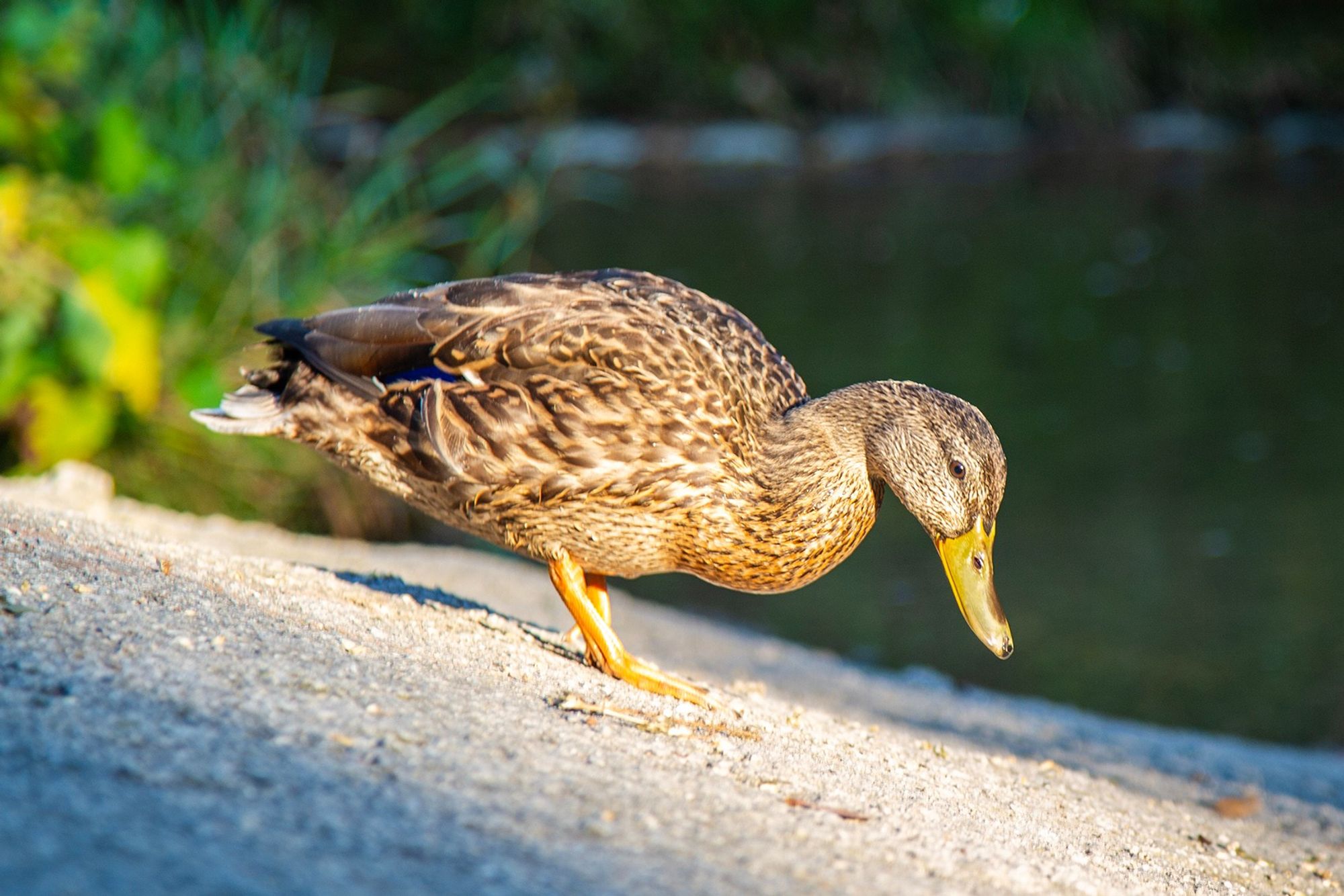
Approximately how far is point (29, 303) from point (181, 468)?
1.02 m

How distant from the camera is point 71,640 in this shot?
2398 millimetres

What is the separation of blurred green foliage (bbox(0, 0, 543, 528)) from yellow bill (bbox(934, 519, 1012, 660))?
3.53 meters

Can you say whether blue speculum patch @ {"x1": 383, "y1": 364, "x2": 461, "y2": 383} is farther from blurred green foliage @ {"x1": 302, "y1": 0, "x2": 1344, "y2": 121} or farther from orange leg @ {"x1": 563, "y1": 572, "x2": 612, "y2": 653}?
blurred green foliage @ {"x1": 302, "y1": 0, "x2": 1344, "y2": 121}

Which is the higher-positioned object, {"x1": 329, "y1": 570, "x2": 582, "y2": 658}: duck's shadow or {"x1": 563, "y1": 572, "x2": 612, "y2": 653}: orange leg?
{"x1": 563, "y1": 572, "x2": 612, "y2": 653}: orange leg

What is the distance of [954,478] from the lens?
3.24 m

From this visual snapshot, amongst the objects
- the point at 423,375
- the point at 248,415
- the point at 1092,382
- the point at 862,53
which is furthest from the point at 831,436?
the point at 862,53

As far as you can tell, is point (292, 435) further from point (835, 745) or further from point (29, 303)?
point (29, 303)

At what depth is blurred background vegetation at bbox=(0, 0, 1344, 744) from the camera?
231 inches

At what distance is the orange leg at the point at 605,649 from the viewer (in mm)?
3174

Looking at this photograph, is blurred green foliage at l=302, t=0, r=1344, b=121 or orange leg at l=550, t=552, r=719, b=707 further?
blurred green foliage at l=302, t=0, r=1344, b=121

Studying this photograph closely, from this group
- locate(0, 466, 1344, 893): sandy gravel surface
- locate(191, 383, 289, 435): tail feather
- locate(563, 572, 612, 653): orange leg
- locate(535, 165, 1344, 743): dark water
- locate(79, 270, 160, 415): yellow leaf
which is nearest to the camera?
locate(0, 466, 1344, 893): sandy gravel surface

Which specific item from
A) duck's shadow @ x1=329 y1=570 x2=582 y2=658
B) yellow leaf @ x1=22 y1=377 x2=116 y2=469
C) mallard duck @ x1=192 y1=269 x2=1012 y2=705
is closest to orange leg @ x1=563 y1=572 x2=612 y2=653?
duck's shadow @ x1=329 y1=570 x2=582 y2=658

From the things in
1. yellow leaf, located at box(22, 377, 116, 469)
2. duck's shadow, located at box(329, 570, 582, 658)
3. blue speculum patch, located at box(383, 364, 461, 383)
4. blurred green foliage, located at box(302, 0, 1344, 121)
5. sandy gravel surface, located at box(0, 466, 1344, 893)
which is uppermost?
blurred green foliage, located at box(302, 0, 1344, 121)

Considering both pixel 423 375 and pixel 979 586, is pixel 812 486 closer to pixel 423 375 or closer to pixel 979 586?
pixel 979 586
